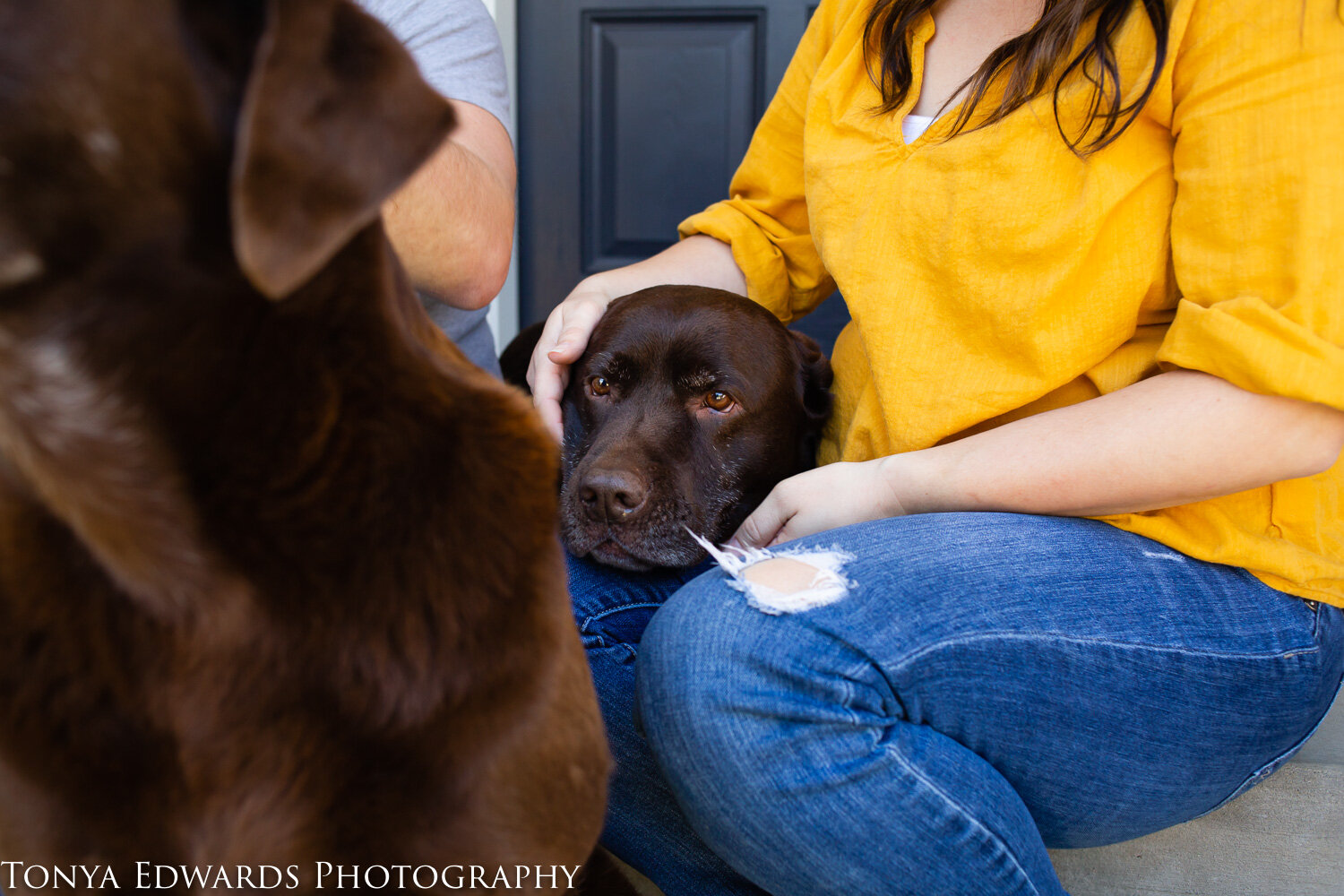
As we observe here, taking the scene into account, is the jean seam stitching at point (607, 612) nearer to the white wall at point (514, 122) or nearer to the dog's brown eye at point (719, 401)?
the dog's brown eye at point (719, 401)

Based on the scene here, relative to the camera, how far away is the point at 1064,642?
116 cm

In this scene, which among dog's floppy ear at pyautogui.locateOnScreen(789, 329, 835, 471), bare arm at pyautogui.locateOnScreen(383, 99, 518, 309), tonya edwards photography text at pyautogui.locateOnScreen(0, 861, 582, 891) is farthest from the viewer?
dog's floppy ear at pyautogui.locateOnScreen(789, 329, 835, 471)

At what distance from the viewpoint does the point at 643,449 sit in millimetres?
1862

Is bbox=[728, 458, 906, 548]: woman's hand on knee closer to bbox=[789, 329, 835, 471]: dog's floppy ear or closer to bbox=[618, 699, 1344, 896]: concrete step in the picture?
bbox=[789, 329, 835, 471]: dog's floppy ear

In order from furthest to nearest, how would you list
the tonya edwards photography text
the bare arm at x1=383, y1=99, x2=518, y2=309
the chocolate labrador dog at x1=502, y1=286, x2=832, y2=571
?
1. the chocolate labrador dog at x1=502, y1=286, x2=832, y2=571
2. the bare arm at x1=383, y1=99, x2=518, y2=309
3. the tonya edwards photography text

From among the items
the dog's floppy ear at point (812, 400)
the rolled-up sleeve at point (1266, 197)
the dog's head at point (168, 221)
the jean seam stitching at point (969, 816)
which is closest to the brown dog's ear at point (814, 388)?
the dog's floppy ear at point (812, 400)

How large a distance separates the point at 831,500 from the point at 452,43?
109 centimetres

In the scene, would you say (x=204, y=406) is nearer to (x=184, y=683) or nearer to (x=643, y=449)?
(x=184, y=683)

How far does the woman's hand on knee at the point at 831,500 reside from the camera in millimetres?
1441

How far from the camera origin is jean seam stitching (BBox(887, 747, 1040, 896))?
112 centimetres

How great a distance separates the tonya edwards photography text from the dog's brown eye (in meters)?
1.27

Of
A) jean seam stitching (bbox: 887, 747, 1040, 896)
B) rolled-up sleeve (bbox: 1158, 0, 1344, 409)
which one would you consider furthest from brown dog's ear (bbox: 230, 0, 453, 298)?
rolled-up sleeve (bbox: 1158, 0, 1344, 409)

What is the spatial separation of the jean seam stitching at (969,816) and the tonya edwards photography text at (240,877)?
1.81 ft

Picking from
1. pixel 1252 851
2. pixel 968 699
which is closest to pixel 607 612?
pixel 968 699
